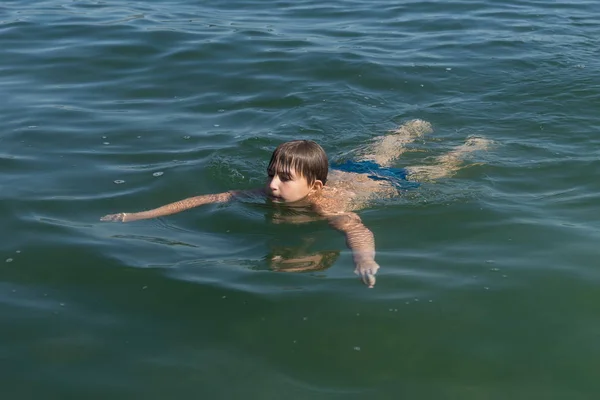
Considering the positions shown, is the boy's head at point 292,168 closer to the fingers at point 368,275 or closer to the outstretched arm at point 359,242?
the outstretched arm at point 359,242

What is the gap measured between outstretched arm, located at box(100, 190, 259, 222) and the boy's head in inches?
21.3

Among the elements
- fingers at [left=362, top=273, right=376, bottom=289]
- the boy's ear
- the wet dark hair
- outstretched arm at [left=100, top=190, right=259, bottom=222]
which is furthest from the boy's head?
fingers at [left=362, top=273, right=376, bottom=289]

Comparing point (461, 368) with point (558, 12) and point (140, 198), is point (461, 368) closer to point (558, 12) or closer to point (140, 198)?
point (140, 198)

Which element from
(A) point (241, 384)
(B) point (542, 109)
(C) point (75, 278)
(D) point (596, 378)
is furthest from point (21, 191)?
(B) point (542, 109)

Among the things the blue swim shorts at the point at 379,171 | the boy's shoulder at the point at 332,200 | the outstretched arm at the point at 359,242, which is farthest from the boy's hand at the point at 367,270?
the blue swim shorts at the point at 379,171

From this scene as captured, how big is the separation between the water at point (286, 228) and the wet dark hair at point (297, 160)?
0.46m

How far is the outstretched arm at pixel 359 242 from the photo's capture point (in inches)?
215

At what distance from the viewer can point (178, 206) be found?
6.72m

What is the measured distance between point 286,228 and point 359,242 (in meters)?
0.79

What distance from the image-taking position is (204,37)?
12656 mm

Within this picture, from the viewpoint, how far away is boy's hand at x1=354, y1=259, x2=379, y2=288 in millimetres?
5391

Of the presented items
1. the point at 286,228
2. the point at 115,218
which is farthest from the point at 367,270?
the point at 115,218

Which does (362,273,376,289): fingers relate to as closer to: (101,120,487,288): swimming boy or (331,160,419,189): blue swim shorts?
(101,120,487,288): swimming boy

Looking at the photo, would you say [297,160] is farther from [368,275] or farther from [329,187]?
[368,275]
